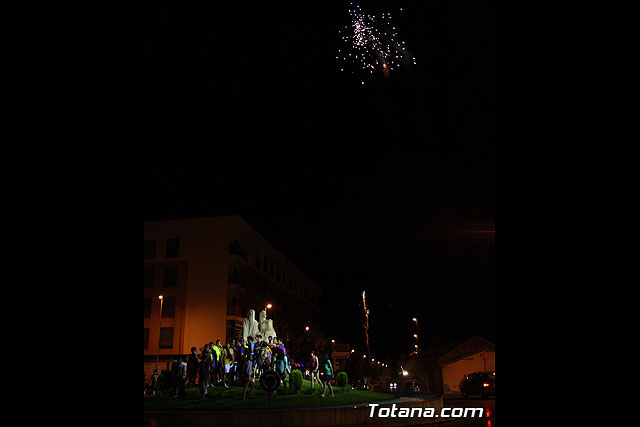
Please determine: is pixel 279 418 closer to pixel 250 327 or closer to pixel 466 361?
pixel 250 327

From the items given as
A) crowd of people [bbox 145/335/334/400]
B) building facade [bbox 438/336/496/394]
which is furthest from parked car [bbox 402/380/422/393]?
building facade [bbox 438/336/496/394]

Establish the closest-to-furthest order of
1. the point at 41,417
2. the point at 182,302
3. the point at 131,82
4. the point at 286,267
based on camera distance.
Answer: the point at 41,417
the point at 131,82
the point at 182,302
the point at 286,267

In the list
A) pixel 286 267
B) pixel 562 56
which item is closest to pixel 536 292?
pixel 562 56

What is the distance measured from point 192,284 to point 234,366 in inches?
965

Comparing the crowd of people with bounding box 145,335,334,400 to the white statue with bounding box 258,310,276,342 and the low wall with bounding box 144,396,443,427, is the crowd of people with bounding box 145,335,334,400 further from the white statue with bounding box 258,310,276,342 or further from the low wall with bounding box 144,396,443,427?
the low wall with bounding box 144,396,443,427

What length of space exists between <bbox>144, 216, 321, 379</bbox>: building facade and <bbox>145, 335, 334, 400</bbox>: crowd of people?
68.2ft

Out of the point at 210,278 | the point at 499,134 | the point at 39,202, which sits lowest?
the point at 39,202

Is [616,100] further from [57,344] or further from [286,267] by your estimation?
[286,267]

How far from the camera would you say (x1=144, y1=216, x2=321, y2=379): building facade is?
45.8 m

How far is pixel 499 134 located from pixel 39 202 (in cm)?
235

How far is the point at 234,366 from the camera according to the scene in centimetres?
2391

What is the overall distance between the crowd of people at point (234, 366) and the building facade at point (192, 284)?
819 inches

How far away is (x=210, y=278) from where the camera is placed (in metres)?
47.2

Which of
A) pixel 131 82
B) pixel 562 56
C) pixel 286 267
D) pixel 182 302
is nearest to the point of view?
pixel 562 56
